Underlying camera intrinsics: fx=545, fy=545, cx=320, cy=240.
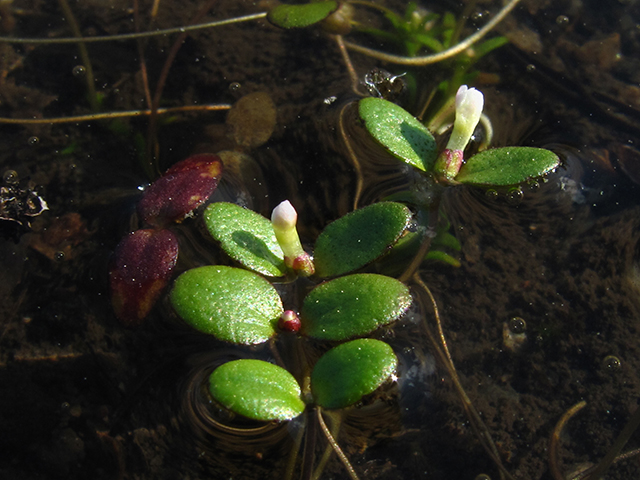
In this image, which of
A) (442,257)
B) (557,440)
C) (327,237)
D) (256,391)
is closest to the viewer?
(256,391)

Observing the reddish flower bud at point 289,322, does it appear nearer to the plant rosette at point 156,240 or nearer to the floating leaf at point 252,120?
the plant rosette at point 156,240

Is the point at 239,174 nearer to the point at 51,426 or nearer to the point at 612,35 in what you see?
the point at 51,426

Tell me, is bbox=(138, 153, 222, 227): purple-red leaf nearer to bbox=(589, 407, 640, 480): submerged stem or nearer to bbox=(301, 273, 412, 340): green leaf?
bbox=(301, 273, 412, 340): green leaf

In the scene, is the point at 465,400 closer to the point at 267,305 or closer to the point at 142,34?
the point at 267,305

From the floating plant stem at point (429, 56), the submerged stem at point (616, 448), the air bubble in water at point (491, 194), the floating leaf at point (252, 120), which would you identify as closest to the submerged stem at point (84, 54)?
the floating leaf at point (252, 120)

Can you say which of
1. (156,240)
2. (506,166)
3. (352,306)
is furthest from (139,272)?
(506,166)

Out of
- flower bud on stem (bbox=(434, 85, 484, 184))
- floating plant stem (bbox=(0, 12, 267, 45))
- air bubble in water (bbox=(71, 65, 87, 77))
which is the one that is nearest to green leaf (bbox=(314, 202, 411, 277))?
flower bud on stem (bbox=(434, 85, 484, 184))
